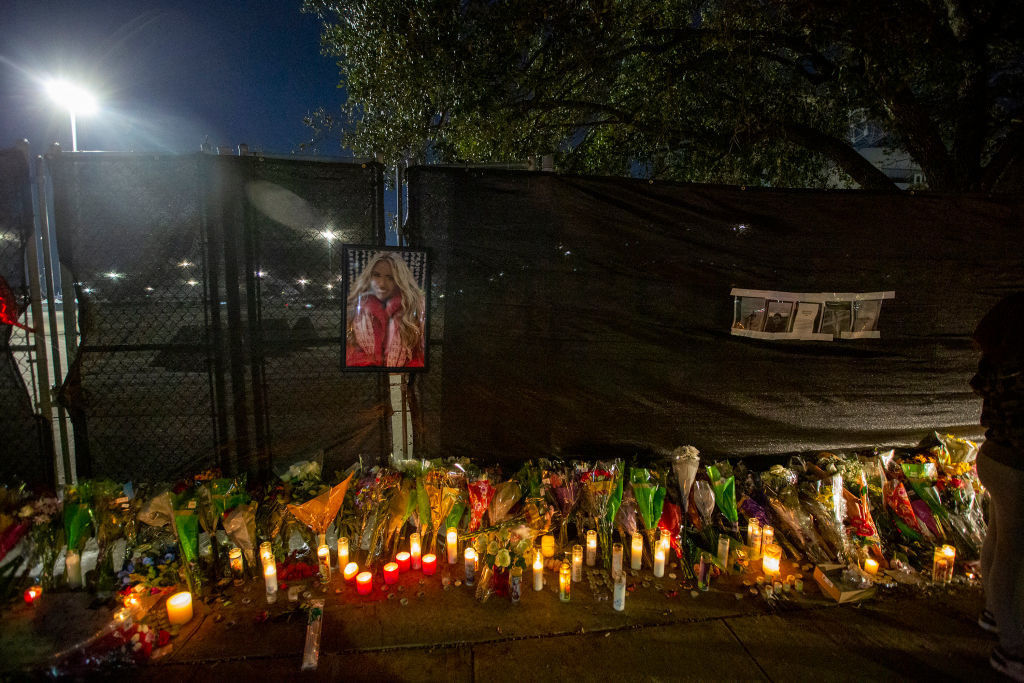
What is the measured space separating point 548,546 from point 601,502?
1.48 feet

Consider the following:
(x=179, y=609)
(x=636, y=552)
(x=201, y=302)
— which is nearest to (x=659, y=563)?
(x=636, y=552)

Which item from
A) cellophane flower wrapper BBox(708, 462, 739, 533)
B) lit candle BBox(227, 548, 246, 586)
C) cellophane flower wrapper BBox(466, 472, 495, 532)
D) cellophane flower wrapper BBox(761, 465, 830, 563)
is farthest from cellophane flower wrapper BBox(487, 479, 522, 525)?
cellophane flower wrapper BBox(761, 465, 830, 563)

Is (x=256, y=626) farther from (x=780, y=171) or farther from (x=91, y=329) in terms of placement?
(x=780, y=171)

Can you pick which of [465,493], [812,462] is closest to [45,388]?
[465,493]

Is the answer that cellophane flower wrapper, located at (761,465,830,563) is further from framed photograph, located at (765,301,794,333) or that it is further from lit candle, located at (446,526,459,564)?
lit candle, located at (446,526,459,564)

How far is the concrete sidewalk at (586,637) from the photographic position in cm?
233

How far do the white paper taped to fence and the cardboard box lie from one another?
5.11 feet

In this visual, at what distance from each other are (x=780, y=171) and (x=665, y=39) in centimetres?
299

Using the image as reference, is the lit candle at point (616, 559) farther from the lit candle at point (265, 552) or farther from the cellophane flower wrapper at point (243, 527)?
the cellophane flower wrapper at point (243, 527)

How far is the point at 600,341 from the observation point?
Result: 11.0 ft

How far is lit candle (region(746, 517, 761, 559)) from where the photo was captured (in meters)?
3.19

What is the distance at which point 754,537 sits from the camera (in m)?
3.21

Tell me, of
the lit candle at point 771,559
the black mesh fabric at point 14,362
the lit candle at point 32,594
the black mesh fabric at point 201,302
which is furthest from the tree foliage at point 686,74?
the lit candle at point 32,594

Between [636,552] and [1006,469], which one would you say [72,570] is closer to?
[636,552]
